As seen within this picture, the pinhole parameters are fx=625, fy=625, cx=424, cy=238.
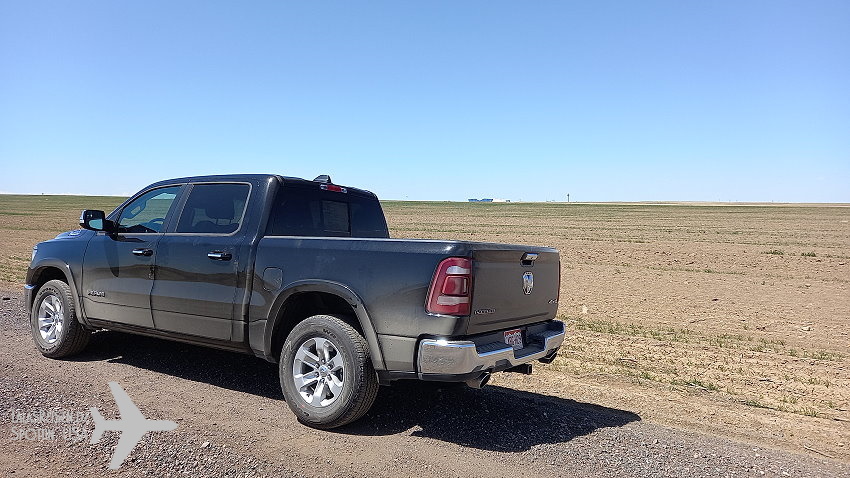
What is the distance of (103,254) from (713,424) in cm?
555

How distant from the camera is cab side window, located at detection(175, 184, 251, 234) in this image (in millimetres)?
5203

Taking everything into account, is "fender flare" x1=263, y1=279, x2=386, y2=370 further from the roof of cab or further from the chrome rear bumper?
the roof of cab

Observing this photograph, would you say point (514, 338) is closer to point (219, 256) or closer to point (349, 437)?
point (349, 437)

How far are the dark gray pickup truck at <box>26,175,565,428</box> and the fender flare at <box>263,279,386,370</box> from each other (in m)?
0.01

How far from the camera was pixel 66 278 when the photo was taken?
6309 millimetres

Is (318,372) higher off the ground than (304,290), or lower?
lower

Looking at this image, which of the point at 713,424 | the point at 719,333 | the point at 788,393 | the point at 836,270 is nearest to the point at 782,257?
the point at 836,270

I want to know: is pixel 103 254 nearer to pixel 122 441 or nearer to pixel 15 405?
pixel 15 405

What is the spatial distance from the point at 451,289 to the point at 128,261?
10.9 feet

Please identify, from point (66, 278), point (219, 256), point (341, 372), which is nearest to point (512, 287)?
point (341, 372)

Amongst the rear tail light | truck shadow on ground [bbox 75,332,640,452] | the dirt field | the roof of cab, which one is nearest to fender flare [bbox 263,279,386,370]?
the rear tail light

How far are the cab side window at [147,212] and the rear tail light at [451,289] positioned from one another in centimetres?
299

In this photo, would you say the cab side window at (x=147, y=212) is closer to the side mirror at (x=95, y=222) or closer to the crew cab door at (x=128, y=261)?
the crew cab door at (x=128, y=261)

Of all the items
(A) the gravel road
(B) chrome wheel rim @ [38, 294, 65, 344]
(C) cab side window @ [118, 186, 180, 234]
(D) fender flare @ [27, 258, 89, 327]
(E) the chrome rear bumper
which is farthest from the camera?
(B) chrome wheel rim @ [38, 294, 65, 344]
